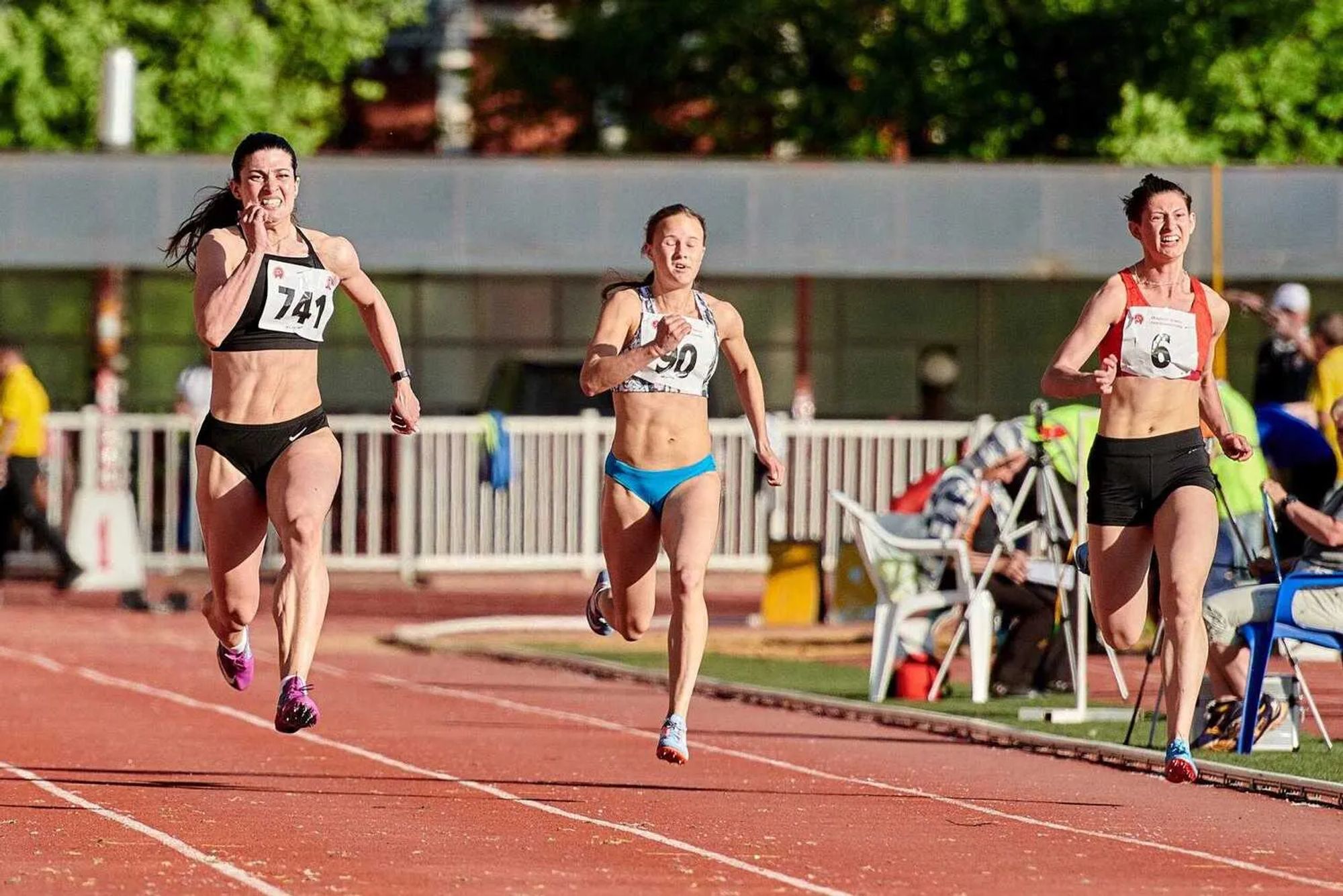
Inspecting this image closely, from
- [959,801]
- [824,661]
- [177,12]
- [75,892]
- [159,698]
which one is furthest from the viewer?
[177,12]

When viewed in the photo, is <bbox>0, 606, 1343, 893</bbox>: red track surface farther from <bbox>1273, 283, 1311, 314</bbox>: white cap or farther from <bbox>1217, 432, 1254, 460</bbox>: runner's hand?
<bbox>1273, 283, 1311, 314</bbox>: white cap

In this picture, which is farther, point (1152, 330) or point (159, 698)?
point (159, 698)

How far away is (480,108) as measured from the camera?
52.6 m

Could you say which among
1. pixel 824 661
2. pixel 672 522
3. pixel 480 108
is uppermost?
pixel 480 108

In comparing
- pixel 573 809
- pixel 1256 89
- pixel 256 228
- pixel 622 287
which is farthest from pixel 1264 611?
pixel 1256 89

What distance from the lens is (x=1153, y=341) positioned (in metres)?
Result: 10.6

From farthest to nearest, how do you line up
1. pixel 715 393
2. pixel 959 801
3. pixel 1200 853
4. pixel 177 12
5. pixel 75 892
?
pixel 177 12, pixel 715 393, pixel 959 801, pixel 1200 853, pixel 75 892

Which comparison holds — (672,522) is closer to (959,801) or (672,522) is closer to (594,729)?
(959,801)

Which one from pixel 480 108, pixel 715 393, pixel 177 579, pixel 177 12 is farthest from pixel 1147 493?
pixel 480 108

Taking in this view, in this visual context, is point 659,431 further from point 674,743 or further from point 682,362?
point 674,743

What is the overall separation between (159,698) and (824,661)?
16.8 ft

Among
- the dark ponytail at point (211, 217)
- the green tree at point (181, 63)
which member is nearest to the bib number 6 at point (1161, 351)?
the dark ponytail at point (211, 217)

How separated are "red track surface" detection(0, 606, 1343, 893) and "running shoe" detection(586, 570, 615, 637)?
23.1 inches

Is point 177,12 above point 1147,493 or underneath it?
above
